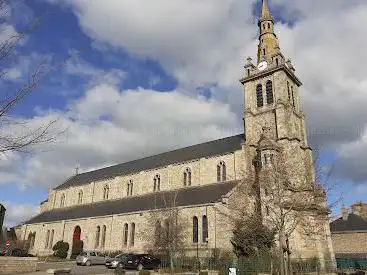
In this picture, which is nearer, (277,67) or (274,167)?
(274,167)

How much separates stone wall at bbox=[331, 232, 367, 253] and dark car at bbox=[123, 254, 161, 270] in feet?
96.9

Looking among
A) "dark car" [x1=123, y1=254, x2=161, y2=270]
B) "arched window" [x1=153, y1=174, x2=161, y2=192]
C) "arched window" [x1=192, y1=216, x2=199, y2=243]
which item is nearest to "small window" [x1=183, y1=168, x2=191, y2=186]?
"arched window" [x1=153, y1=174, x2=161, y2=192]

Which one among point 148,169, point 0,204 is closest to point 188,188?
point 148,169

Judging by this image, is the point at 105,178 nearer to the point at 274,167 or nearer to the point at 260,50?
the point at 260,50

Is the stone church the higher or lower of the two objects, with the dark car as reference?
higher

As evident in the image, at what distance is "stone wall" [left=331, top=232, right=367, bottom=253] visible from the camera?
157 feet

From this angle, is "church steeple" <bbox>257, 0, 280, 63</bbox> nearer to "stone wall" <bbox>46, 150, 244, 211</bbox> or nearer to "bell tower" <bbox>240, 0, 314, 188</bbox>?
"bell tower" <bbox>240, 0, 314, 188</bbox>

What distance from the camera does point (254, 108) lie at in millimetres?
44562

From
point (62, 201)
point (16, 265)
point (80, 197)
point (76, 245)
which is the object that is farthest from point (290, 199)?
point (62, 201)

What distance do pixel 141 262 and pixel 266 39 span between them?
32.9 m

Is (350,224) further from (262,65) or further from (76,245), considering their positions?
(76,245)

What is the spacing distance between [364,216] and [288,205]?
39.4 meters

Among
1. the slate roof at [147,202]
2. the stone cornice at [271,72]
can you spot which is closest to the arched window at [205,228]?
the slate roof at [147,202]

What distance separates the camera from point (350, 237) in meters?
49.4
